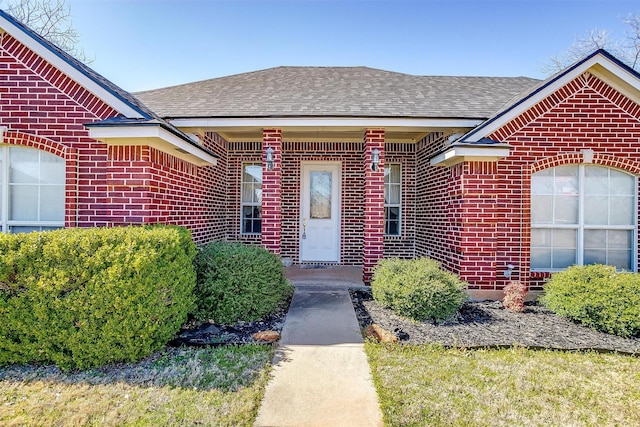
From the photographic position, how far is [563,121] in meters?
6.23

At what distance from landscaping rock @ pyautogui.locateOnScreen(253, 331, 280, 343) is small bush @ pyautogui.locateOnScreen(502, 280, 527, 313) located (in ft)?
13.0

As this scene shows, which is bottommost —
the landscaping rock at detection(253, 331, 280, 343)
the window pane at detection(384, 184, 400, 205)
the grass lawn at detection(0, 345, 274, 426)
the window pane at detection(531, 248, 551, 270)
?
the grass lawn at detection(0, 345, 274, 426)

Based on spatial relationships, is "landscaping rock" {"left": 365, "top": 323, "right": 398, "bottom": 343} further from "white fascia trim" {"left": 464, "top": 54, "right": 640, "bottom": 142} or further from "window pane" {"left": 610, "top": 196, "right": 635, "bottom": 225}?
"window pane" {"left": 610, "top": 196, "right": 635, "bottom": 225}

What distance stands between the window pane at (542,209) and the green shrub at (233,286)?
5139 millimetres

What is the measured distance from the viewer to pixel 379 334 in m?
4.40

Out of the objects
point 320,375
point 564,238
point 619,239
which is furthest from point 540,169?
point 320,375

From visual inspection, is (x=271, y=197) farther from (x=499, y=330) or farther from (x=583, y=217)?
(x=583, y=217)

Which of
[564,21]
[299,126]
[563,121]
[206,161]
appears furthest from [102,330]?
[564,21]

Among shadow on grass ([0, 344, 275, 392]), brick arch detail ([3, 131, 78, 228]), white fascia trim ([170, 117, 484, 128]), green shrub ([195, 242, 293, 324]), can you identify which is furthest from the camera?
white fascia trim ([170, 117, 484, 128])

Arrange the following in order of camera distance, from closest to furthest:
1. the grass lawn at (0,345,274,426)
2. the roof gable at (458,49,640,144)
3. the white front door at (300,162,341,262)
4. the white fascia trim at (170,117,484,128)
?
the grass lawn at (0,345,274,426) → the roof gable at (458,49,640,144) → the white fascia trim at (170,117,484,128) → the white front door at (300,162,341,262)

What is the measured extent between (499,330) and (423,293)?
1145mm

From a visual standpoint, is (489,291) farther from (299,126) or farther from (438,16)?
(438,16)

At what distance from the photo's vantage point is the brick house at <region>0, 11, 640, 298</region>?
5371 millimetres

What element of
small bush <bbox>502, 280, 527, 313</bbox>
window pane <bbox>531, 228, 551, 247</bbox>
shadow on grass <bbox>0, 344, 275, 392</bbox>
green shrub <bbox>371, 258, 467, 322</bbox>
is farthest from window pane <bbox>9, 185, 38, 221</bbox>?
window pane <bbox>531, 228, 551, 247</bbox>
